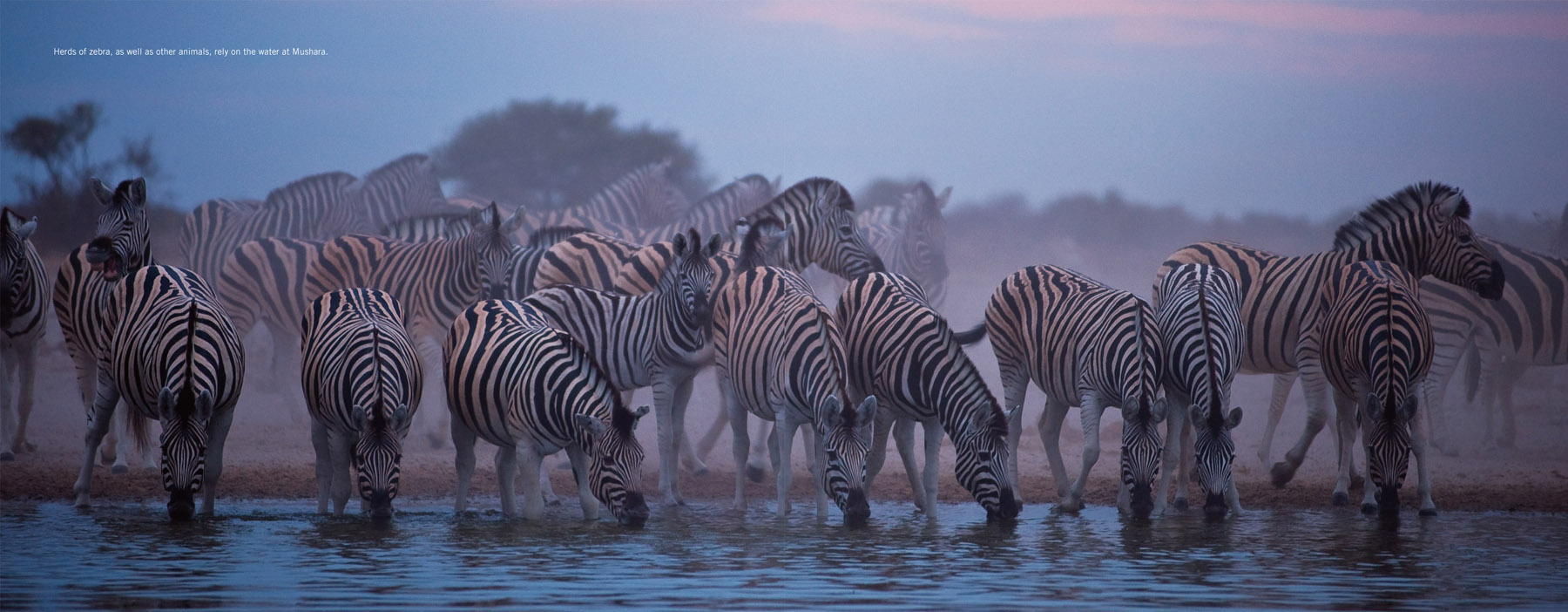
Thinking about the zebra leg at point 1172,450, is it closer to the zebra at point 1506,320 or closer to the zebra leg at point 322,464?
the zebra at point 1506,320

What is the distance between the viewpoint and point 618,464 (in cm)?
988

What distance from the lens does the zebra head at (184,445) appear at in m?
9.85

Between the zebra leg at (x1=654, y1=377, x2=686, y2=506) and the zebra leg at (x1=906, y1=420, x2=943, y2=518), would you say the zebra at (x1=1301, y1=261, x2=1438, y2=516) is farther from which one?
the zebra leg at (x1=654, y1=377, x2=686, y2=506)

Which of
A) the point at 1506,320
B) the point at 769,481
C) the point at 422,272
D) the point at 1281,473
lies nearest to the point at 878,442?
the point at 769,481

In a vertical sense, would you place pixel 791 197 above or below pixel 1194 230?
below

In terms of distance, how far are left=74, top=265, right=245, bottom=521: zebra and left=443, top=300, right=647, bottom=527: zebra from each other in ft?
5.11

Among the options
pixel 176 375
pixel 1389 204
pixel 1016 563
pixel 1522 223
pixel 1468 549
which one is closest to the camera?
pixel 1016 563

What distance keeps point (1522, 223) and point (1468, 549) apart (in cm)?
3176

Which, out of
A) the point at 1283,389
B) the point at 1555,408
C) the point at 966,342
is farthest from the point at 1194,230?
the point at 966,342

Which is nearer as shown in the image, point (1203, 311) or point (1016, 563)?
point (1016, 563)

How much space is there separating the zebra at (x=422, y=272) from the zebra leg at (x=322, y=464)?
415 cm

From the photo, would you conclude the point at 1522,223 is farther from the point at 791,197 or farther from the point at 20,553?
the point at 20,553

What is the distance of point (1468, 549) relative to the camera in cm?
898

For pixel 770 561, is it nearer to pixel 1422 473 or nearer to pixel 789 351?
pixel 789 351
